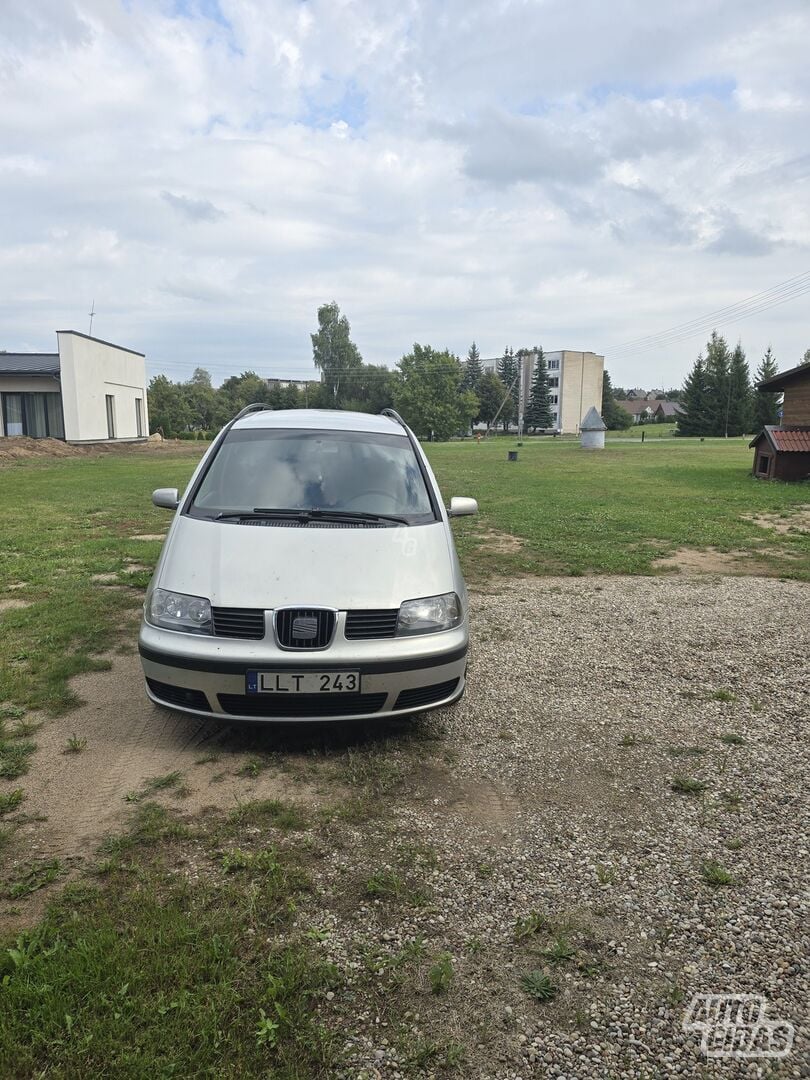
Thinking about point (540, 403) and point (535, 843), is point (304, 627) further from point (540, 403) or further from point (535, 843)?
point (540, 403)

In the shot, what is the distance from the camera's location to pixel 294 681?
3463 mm

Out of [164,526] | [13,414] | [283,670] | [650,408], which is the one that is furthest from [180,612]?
[650,408]

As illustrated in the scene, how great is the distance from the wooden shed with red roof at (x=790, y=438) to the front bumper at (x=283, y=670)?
20.3m

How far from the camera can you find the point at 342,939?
2.41 meters

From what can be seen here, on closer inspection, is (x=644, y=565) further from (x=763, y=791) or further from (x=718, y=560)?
(x=763, y=791)

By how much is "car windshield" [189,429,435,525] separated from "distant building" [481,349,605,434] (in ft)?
322

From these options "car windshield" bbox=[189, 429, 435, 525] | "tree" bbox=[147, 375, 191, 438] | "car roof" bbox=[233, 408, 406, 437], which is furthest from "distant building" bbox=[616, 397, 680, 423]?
"car windshield" bbox=[189, 429, 435, 525]

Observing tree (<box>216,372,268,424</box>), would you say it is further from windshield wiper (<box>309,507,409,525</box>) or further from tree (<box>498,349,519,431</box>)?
windshield wiper (<box>309,507,409,525</box>)

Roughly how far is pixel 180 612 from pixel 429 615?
1.35 meters

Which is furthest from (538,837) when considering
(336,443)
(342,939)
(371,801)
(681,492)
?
(681,492)

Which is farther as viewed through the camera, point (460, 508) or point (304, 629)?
point (460, 508)

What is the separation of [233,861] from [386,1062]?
1088 mm

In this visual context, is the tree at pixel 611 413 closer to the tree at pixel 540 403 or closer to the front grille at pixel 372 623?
the tree at pixel 540 403

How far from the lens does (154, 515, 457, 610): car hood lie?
3639 millimetres
